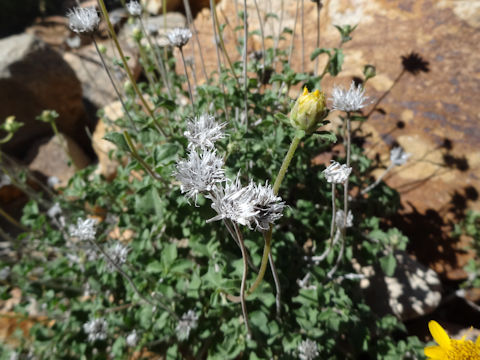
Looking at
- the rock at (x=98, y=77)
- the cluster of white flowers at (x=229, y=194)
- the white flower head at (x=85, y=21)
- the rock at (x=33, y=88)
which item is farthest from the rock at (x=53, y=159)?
the cluster of white flowers at (x=229, y=194)

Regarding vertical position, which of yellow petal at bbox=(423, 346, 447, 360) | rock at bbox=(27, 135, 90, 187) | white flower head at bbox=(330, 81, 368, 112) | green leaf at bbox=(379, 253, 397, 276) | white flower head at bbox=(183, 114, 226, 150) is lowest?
rock at bbox=(27, 135, 90, 187)

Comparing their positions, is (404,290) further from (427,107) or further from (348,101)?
(348,101)

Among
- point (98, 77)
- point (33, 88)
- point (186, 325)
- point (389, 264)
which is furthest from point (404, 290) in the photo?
point (98, 77)

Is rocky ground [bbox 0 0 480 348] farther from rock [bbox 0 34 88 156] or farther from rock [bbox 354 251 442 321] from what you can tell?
rock [bbox 0 34 88 156]

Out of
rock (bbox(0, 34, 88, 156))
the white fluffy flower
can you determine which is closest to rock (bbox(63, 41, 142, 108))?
rock (bbox(0, 34, 88, 156))

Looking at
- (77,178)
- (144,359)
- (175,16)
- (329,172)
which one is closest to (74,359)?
(144,359)

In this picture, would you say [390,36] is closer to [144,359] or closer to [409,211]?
[409,211]
